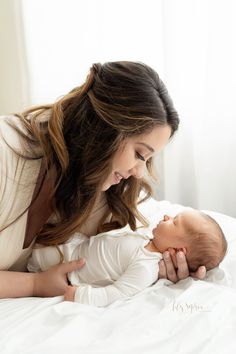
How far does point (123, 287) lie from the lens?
1305 millimetres

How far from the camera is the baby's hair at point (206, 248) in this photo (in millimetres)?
1390

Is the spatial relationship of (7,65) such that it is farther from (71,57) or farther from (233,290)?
(233,290)

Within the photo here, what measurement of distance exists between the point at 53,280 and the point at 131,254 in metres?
Answer: 0.26

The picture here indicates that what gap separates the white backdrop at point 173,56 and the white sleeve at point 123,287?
0.99m

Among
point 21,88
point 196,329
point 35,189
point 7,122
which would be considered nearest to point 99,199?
point 35,189

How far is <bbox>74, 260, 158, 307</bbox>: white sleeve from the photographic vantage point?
127 cm

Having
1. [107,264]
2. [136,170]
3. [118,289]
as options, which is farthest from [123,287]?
[136,170]

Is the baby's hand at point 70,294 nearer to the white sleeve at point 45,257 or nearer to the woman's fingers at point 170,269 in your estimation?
the white sleeve at point 45,257

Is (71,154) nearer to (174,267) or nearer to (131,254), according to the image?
(131,254)

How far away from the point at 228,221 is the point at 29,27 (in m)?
1.58

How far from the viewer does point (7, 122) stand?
4.44 ft
